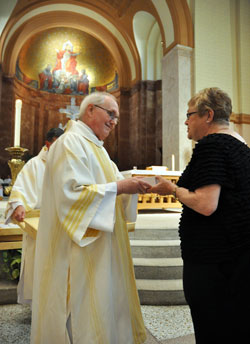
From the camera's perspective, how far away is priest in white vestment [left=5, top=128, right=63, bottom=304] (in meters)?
2.23

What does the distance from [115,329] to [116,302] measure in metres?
0.13

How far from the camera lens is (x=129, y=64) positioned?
1355cm

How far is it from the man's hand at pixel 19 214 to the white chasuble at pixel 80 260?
22.7 inches

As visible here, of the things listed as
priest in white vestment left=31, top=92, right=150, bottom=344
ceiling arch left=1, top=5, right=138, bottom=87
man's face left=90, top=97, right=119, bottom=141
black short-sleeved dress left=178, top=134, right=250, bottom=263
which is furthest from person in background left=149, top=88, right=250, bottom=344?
ceiling arch left=1, top=5, right=138, bottom=87

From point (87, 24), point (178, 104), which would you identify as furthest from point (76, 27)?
point (178, 104)

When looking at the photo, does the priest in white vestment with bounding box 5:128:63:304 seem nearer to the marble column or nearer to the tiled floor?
the tiled floor

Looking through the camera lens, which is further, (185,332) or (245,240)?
(185,332)

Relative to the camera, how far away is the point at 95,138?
1771 millimetres

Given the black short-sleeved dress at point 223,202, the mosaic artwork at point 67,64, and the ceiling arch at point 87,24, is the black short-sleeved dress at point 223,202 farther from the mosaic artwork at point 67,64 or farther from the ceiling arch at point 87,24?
the mosaic artwork at point 67,64

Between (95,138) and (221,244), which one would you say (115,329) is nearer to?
(221,244)

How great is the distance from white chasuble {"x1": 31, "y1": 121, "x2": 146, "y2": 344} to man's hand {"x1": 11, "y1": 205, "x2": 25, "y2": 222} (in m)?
0.58

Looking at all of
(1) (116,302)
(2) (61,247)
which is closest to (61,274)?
(2) (61,247)

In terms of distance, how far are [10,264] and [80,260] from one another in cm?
166

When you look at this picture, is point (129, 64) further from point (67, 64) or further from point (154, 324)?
point (154, 324)
